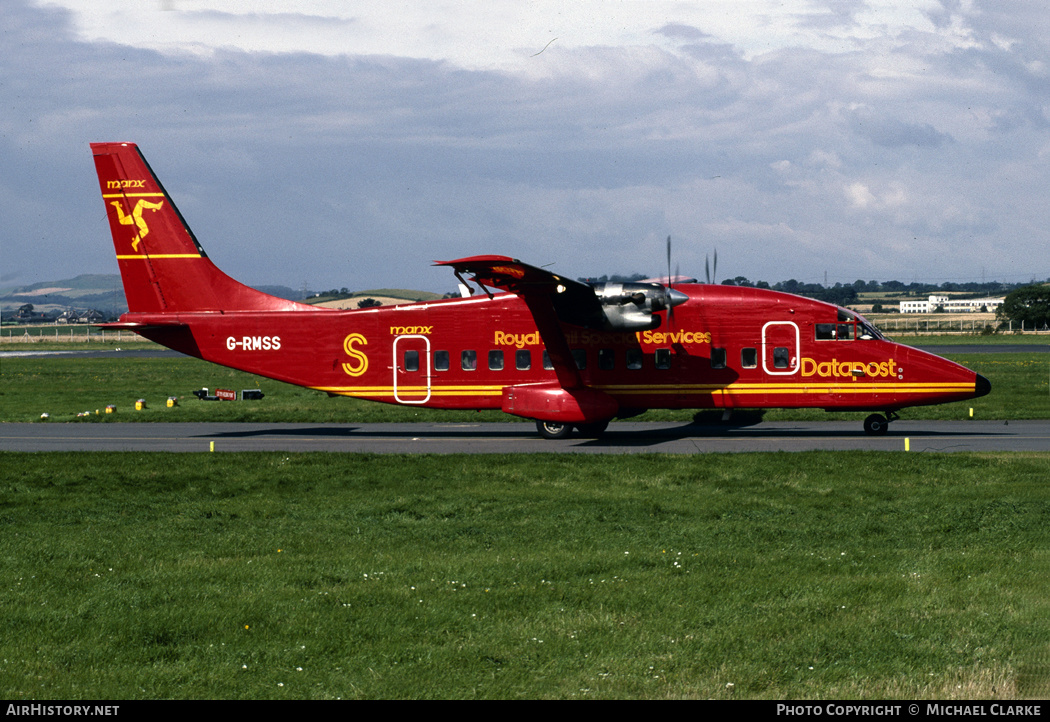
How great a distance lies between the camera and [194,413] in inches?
1485

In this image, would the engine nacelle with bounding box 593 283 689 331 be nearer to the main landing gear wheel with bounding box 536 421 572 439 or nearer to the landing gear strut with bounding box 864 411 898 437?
the main landing gear wheel with bounding box 536 421 572 439

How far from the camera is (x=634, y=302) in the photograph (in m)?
28.0

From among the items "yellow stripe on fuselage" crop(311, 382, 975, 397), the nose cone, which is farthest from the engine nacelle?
"yellow stripe on fuselage" crop(311, 382, 975, 397)

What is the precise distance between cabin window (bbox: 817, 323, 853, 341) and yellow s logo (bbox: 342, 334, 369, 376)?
13974 millimetres

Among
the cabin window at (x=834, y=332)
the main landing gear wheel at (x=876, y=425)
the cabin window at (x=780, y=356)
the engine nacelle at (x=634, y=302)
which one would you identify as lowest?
the main landing gear wheel at (x=876, y=425)

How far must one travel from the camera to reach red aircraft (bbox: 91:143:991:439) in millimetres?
28391

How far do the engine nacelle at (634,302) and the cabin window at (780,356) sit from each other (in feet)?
10.3

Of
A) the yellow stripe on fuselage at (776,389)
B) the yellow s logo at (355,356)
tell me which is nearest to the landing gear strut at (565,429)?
the yellow stripe on fuselage at (776,389)

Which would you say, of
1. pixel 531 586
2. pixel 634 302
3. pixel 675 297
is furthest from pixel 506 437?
pixel 531 586

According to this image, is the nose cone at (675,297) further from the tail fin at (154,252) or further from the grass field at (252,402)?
the tail fin at (154,252)

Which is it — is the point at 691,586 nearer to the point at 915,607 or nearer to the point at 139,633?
the point at 915,607

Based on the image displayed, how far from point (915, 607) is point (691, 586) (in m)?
2.60

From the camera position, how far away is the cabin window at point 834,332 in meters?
28.8
